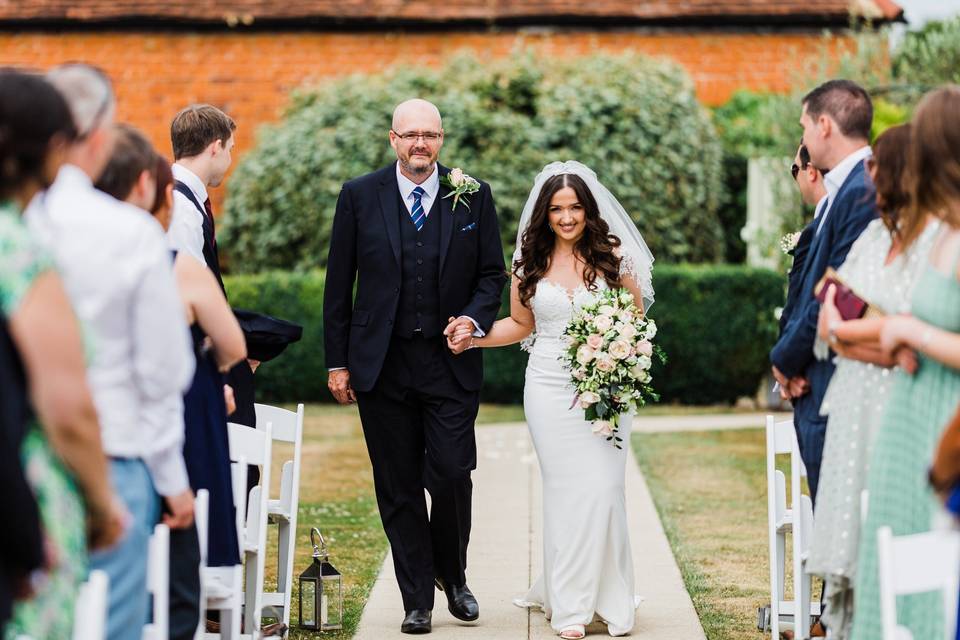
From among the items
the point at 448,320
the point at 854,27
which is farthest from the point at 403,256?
the point at 854,27

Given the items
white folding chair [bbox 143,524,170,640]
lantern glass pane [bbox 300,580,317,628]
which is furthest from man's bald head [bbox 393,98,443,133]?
white folding chair [bbox 143,524,170,640]

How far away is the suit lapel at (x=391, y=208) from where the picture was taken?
6863mm

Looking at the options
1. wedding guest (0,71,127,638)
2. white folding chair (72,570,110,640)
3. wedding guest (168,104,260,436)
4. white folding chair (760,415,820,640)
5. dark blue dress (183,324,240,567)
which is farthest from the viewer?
wedding guest (168,104,260,436)

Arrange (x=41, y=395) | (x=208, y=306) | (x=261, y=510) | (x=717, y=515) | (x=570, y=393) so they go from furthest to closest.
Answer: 1. (x=717, y=515)
2. (x=570, y=393)
3. (x=261, y=510)
4. (x=208, y=306)
5. (x=41, y=395)

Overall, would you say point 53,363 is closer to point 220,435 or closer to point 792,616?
point 220,435

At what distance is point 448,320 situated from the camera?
22.6ft

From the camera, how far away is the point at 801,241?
6141 mm

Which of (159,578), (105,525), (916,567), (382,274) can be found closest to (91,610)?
(105,525)

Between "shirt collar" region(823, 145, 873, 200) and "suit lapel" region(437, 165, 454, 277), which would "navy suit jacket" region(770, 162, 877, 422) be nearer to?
"shirt collar" region(823, 145, 873, 200)

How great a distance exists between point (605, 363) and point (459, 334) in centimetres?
71

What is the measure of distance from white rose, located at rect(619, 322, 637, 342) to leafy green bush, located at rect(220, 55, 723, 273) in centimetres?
1010

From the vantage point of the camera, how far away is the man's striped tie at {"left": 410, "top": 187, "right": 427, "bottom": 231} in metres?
6.93

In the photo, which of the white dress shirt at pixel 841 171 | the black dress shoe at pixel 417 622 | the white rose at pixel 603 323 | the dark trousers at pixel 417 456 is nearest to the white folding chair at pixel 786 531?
the white rose at pixel 603 323

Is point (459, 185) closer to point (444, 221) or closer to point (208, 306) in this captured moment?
point (444, 221)
